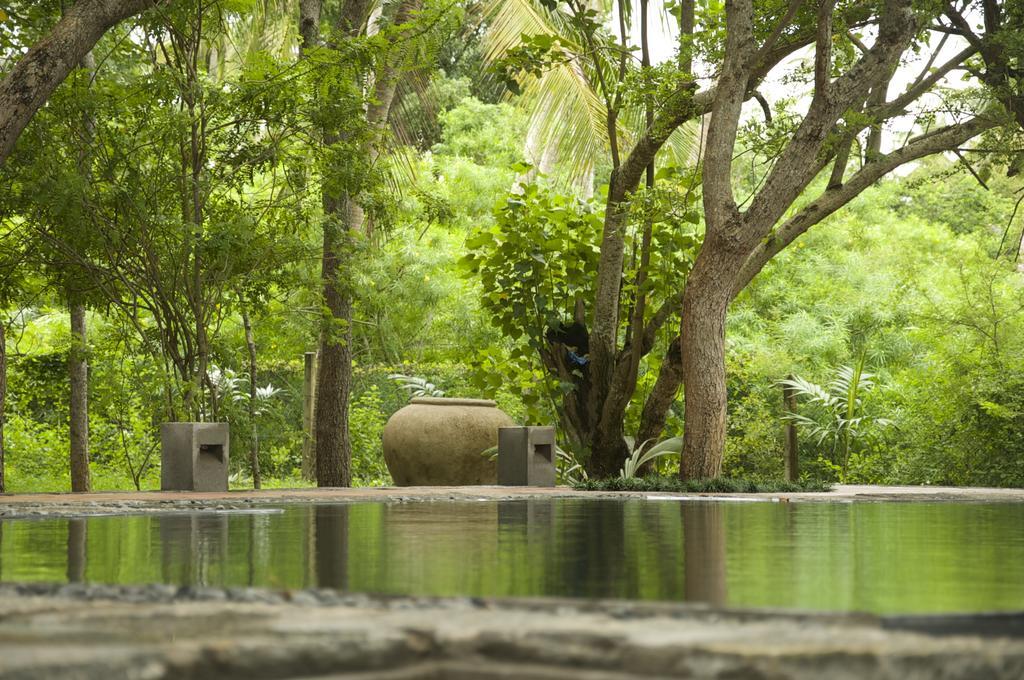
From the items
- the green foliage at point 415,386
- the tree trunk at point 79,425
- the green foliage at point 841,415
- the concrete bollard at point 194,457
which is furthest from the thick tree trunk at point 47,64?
the green foliage at point 841,415

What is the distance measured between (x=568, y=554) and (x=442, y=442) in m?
9.03

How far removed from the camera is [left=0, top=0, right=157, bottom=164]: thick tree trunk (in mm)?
7934

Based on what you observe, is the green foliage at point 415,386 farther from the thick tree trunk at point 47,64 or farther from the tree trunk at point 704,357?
the thick tree trunk at point 47,64

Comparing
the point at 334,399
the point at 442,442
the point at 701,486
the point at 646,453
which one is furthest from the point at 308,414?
the point at 701,486

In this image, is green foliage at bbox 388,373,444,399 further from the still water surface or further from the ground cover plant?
the still water surface

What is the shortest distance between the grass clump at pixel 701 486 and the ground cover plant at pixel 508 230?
167 millimetres

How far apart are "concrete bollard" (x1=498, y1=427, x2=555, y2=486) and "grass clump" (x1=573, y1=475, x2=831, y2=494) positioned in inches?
24.1

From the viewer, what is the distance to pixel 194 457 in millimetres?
9484

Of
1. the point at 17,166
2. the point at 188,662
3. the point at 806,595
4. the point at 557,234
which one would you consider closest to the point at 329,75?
the point at 17,166

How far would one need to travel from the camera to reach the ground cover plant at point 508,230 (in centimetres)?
983

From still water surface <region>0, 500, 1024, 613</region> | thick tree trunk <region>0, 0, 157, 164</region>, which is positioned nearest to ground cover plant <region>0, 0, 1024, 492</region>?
thick tree trunk <region>0, 0, 157, 164</region>

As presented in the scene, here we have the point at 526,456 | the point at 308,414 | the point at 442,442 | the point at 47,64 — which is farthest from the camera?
the point at 308,414

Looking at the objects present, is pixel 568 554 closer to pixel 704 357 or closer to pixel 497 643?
pixel 497 643

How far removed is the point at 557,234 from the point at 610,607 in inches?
427
